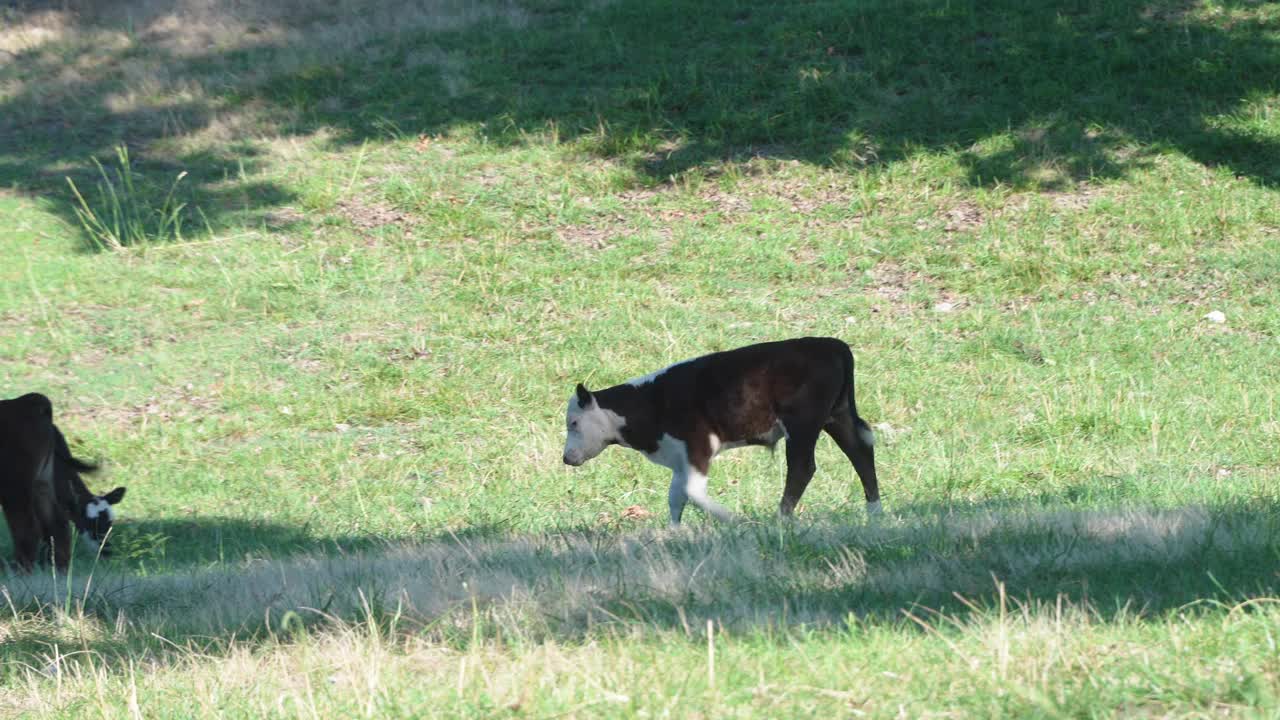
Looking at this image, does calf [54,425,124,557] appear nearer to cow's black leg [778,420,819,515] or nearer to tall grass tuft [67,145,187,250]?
cow's black leg [778,420,819,515]

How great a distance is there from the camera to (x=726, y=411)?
8648 mm

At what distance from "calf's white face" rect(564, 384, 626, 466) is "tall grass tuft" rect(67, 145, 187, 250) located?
9159mm

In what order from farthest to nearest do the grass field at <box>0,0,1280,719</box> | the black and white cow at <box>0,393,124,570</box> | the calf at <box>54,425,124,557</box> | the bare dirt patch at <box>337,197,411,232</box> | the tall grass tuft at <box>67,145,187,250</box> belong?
the bare dirt patch at <box>337,197,411,232</box> < the tall grass tuft at <box>67,145,187,250</box> < the calf at <box>54,425,124,557</box> < the black and white cow at <box>0,393,124,570</box> < the grass field at <box>0,0,1280,719</box>

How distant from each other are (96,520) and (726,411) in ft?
16.8

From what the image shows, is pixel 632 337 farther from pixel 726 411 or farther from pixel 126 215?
pixel 126 215

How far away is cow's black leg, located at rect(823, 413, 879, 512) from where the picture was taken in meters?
8.96

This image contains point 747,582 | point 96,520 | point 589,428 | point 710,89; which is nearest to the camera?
point 747,582

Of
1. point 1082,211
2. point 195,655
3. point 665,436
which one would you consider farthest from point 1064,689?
point 1082,211

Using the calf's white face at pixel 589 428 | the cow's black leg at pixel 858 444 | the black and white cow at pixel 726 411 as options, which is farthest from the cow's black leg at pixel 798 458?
the calf's white face at pixel 589 428

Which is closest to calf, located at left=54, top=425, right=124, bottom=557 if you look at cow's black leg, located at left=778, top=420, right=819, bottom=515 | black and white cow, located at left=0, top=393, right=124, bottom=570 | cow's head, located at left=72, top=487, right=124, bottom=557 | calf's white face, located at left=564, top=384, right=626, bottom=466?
cow's head, located at left=72, top=487, right=124, bottom=557

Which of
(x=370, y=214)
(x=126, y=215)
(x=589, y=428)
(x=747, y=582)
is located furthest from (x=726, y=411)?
(x=126, y=215)

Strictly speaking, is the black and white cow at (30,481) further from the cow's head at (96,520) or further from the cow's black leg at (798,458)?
the cow's black leg at (798,458)

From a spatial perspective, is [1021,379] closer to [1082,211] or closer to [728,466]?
[728,466]

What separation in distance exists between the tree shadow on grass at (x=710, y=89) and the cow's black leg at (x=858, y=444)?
9178 mm
